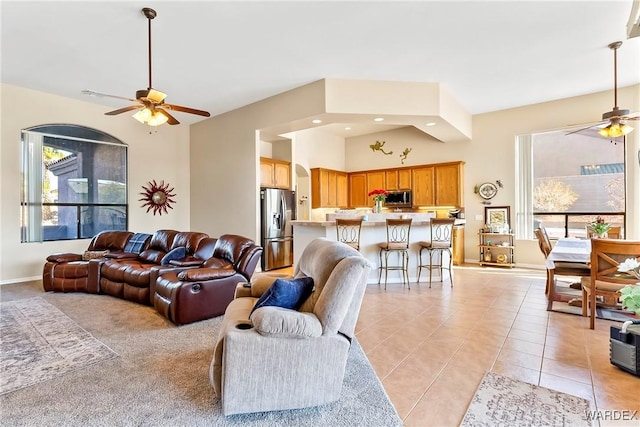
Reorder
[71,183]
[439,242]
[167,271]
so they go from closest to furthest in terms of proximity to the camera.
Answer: [167,271] → [439,242] → [71,183]

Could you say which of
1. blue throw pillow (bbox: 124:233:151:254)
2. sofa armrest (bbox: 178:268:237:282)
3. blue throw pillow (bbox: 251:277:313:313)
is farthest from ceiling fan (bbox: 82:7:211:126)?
blue throw pillow (bbox: 251:277:313:313)

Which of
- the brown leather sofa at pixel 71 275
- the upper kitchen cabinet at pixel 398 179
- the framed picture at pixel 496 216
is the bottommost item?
the brown leather sofa at pixel 71 275

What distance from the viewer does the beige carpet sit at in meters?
1.86

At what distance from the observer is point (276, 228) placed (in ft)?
22.0

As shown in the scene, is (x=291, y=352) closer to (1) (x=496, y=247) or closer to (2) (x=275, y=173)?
(2) (x=275, y=173)

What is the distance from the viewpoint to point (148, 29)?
12.2ft

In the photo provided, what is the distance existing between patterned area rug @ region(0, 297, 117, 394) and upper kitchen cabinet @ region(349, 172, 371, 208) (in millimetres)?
6802

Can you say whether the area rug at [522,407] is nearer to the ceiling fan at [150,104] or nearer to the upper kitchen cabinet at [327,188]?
the ceiling fan at [150,104]

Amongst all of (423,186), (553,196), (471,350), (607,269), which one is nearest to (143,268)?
(471,350)

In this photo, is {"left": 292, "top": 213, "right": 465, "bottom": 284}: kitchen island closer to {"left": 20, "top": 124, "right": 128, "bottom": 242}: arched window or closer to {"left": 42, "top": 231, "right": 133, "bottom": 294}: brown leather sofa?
{"left": 42, "top": 231, "right": 133, "bottom": 294}: brown leather sofa

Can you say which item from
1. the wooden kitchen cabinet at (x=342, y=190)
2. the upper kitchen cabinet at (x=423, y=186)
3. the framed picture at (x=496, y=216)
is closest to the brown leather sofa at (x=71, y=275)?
the wooden kitchen cabinet at (x=342, y=190)

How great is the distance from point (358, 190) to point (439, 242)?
4009mm

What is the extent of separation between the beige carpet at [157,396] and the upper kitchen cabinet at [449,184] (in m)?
5.46

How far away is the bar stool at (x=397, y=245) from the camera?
5.07m
